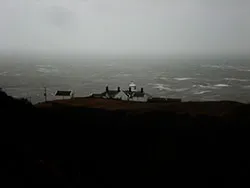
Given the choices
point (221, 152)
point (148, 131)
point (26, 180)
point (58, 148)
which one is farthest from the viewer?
point (148, 131)

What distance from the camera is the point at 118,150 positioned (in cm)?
1392

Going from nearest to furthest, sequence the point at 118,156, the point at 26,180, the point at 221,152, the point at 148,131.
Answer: the point at 26,180 < the point at 118,156 < the point at 221,152 < the point at 148,131

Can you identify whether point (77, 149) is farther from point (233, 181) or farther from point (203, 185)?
point (233, 181)

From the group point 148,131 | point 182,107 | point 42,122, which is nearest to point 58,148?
point 42,122

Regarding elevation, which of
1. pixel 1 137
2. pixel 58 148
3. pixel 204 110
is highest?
pixel 1 137

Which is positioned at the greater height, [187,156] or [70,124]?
[70,124]

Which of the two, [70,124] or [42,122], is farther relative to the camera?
[70,124]

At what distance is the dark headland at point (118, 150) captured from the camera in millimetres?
10969

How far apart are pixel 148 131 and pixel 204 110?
903cm

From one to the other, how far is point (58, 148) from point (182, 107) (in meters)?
13.0

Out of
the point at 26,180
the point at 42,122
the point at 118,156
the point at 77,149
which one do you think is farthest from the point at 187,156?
the point at 26,180

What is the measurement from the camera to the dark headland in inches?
432

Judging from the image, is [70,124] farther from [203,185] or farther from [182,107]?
[182,107]

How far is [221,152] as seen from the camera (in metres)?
14.6
